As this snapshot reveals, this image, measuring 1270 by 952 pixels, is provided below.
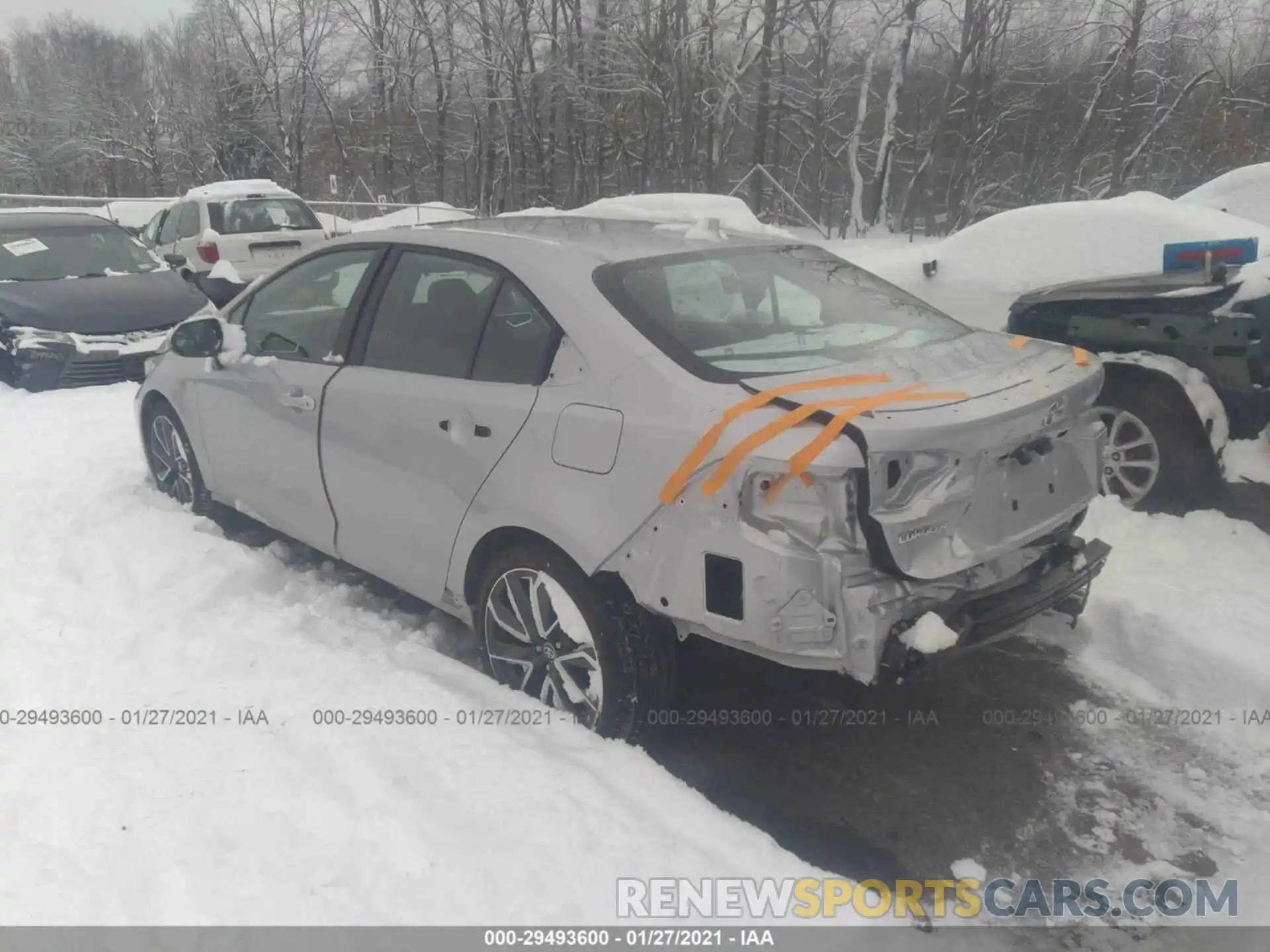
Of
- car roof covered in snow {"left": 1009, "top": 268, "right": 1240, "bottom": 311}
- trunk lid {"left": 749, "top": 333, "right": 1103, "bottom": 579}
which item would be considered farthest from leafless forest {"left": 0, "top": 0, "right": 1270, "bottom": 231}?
trunk lid {"left": 749, "top": 333, "right": 1103, "bottom": 579}

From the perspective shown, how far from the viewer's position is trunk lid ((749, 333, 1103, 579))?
2.40 meters

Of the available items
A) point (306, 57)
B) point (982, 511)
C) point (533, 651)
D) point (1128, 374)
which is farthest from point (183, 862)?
point (306, 57)

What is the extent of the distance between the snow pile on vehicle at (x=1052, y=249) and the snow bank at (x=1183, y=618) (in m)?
1.72

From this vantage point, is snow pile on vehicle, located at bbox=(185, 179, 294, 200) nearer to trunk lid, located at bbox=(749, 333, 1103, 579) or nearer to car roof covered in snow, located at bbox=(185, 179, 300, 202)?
car roof covered in snow, located at bbox=(185, 179, 300, 202)

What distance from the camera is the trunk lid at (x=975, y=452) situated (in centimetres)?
240

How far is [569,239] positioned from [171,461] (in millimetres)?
2866

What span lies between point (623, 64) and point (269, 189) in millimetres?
13376

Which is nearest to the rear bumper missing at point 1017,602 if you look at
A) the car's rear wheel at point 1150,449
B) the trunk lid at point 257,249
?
the car's rear wheel at point 1150,449

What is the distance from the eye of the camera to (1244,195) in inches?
Result: 320

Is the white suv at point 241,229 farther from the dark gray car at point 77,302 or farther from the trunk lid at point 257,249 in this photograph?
the dark gray car at point 77,302

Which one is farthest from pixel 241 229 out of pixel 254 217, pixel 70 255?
pixel 70 255

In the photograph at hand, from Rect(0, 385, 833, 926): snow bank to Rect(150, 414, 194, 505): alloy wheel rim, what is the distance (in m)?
1.09

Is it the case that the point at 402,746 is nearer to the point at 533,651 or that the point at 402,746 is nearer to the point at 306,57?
the point at 533,651

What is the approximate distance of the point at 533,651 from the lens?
10.2 feet
